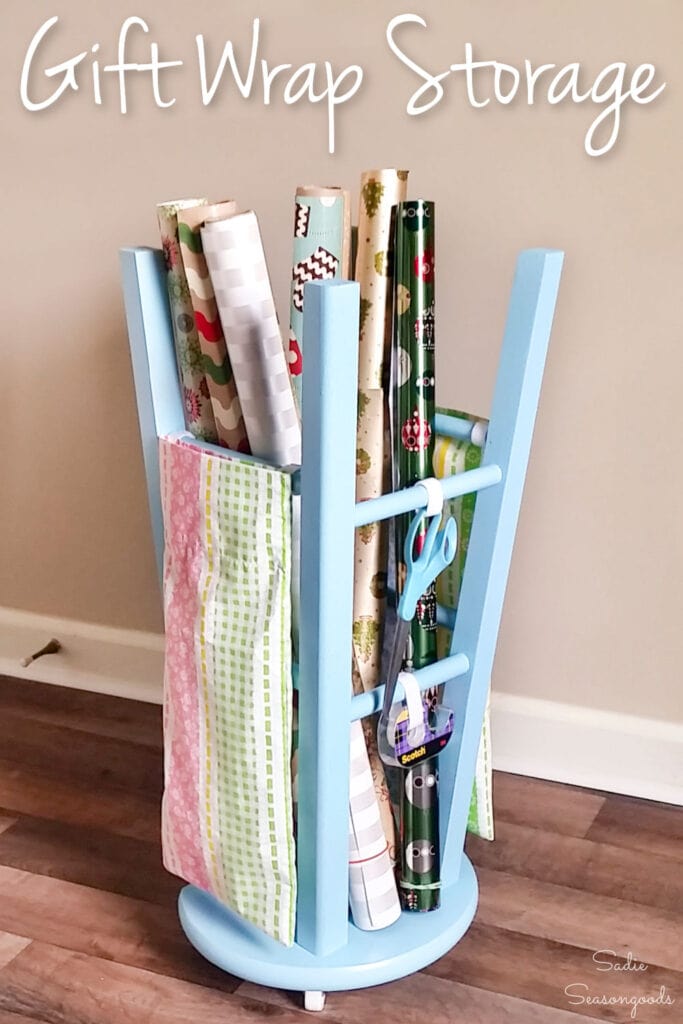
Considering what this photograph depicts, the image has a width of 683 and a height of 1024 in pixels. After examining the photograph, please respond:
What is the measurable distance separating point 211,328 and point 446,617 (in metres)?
0.39

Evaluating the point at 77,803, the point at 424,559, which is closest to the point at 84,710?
the point at 77,803

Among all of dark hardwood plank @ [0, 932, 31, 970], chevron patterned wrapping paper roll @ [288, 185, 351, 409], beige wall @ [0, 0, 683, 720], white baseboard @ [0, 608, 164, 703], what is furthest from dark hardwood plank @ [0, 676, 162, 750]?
chevron patterned wrapping paper roll @ [288, 185, 351, 409]

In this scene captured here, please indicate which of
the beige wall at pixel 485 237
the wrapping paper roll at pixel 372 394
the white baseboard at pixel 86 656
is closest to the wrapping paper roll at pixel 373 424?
the wrapping paper roll at pixel 372 394

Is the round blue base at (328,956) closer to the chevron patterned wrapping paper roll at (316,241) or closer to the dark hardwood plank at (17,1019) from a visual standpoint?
the dark hardwood plank at (17,1019)

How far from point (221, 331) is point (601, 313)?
0.52 m

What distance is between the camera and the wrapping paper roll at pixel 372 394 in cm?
98

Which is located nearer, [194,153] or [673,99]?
[673,99]

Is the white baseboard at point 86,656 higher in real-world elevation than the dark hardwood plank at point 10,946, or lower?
lower

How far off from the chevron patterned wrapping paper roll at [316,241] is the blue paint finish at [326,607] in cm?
13

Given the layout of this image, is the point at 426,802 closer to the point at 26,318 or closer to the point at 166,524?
the point at 166,524

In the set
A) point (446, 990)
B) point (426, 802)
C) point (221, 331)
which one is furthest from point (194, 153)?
point (446, 990)

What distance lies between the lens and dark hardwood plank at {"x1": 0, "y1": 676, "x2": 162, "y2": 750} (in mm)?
1581

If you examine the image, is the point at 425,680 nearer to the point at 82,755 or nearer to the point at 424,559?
the point at 424,559

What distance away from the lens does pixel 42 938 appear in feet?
3.76
